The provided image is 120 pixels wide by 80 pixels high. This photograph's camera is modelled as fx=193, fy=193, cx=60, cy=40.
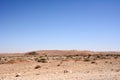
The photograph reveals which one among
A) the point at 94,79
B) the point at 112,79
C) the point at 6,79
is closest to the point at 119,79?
the point at 112,79

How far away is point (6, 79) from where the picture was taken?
1459 centimetres

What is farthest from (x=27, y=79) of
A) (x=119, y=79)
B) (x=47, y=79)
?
(x=119, y=79)

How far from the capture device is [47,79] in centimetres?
1421

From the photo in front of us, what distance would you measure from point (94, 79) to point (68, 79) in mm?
1854

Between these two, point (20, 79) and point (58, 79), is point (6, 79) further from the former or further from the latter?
point (58, 79)

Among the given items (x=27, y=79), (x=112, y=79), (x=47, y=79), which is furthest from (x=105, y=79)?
(x=27, y=79)

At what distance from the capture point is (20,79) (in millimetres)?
14320

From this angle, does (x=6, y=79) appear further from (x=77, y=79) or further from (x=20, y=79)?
(x=77, y=79)

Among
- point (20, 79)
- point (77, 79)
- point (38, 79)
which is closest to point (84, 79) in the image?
point (77, 79)

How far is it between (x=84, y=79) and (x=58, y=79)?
1.88 meters

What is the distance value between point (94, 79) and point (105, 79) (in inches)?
30.4

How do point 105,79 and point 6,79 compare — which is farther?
point 6,79

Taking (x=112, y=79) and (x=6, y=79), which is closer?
(x=112, y=79)

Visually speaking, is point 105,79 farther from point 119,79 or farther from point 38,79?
point 38,79
